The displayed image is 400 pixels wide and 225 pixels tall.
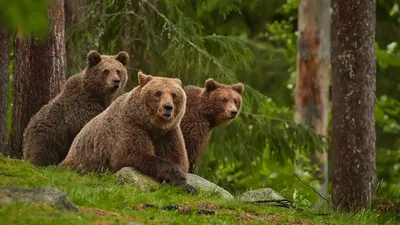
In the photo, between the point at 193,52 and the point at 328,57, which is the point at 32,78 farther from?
the point at 328,57

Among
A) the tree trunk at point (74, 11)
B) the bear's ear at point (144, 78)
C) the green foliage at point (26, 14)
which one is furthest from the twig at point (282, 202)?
the tree trunk at point (74, 11)

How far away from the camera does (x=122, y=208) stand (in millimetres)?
7465

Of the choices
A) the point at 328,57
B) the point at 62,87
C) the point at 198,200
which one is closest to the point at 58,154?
the point at 62,87

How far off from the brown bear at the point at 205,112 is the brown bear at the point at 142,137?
964 mm

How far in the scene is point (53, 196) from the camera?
21.3 ft

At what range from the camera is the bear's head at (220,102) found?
11039 mm

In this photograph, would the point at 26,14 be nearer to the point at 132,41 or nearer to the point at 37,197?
the point at 37,197

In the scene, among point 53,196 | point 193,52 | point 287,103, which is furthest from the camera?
point 287,103

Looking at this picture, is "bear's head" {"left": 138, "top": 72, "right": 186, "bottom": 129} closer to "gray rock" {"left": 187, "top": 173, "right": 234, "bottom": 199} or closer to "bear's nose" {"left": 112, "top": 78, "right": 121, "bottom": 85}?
"gray rock" {"left": 187, "top": 173, "right": 234, "bottom": 199}

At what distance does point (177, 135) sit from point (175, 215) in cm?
243

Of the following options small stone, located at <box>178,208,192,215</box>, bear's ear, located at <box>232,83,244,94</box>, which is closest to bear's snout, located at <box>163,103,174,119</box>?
small stone, located at <box>178,208,192,215</box>

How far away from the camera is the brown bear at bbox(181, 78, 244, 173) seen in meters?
10.9

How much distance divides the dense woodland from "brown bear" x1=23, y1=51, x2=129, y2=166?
0.52 m

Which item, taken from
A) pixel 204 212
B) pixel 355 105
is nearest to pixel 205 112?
pixel 355 105
